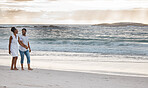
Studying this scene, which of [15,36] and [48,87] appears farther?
[15,36]

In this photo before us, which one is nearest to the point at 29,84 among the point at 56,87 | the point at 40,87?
the point at 40,87

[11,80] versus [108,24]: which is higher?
[11,80]

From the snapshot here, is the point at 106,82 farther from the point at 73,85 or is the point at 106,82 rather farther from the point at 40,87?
the point at 40,87

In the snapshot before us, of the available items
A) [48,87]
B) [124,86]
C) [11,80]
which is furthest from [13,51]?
[124,86]

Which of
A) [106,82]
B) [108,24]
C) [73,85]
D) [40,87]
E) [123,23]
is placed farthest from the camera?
[108,24]

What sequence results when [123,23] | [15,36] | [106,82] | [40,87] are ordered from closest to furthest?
[40,87] < [106,82] < [15,36] < [123,23]

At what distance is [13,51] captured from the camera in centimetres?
761

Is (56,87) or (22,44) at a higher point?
(22,44)

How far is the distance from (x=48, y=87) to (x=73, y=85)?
711mm

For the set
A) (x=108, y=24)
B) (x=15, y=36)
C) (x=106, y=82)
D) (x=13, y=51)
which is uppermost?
(x=15, y=36)

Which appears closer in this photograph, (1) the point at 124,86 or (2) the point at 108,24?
(1) the point at 124,86

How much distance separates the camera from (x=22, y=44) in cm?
759

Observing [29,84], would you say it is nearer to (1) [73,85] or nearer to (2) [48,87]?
(2) [48,87]

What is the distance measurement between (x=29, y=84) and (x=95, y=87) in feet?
5.64
